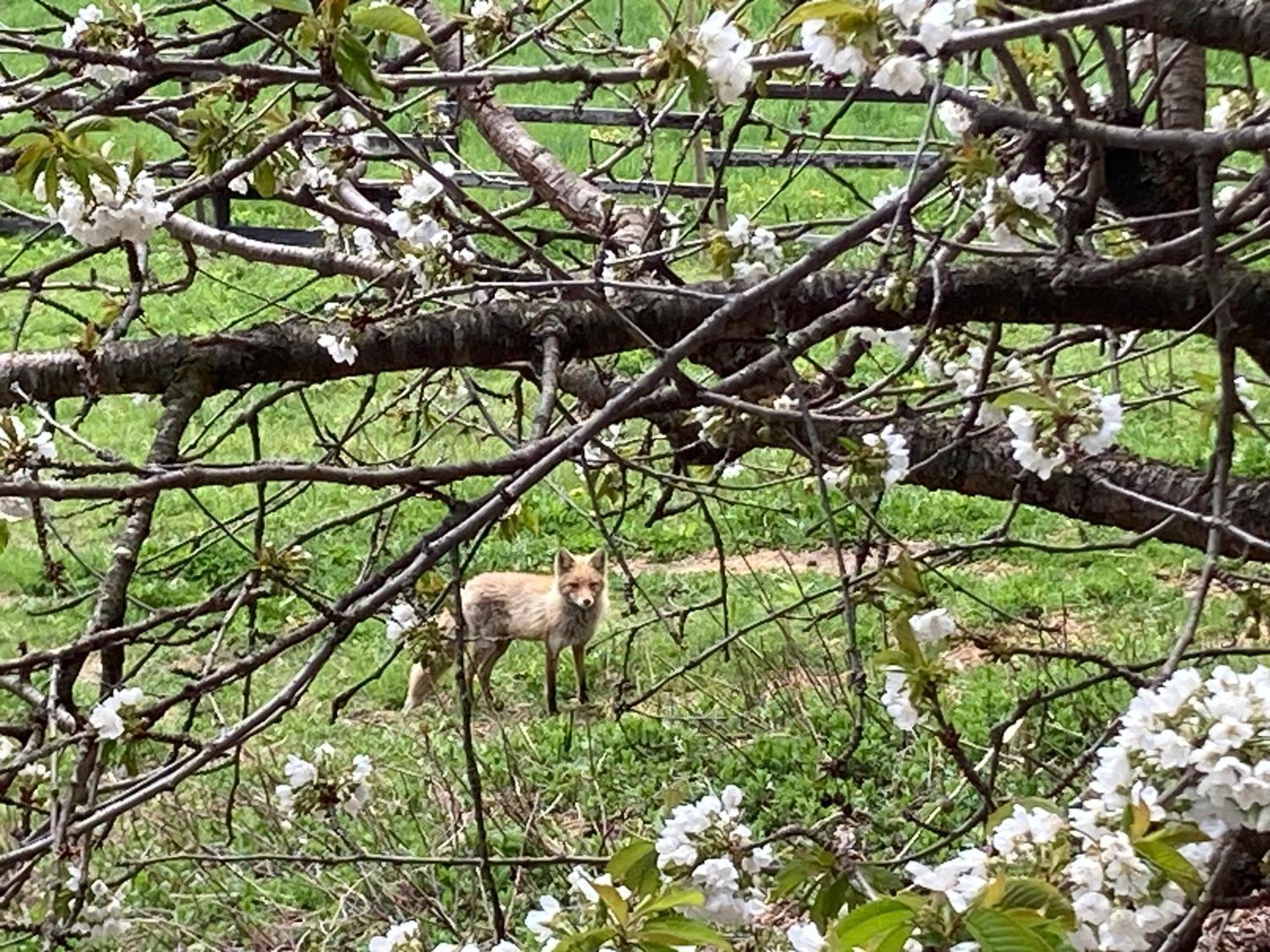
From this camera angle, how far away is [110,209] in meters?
2.03

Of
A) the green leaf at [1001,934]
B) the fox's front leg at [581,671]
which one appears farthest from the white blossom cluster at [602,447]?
the fox's front leg at [581,671]

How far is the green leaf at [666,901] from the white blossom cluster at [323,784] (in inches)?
46.2

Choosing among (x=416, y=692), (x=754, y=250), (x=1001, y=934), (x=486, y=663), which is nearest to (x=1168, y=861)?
(x=1001, y=934)

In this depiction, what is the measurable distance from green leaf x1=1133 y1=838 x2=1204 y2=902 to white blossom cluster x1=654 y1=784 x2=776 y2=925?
0.46 m

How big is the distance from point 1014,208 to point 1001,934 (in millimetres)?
1328

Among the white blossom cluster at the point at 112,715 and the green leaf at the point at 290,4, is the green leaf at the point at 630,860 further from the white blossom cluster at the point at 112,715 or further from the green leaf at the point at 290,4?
the green leaf at the point at 290,4

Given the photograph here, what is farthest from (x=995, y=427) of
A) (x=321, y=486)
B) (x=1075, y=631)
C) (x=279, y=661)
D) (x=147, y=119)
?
(x=321, y=486)

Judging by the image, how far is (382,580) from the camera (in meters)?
1.97

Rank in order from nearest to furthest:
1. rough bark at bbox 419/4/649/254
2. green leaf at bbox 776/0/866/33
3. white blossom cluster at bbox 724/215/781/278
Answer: green leaf at bbox 776/0/866/33, white blossom cluster at bbox 724/215/781/278, rough bark at bbox 419/4/649/254

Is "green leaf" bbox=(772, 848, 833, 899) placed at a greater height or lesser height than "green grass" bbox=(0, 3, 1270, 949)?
greater

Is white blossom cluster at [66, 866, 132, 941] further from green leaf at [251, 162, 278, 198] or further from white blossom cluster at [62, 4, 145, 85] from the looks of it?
white blossom cluster at [62, 4, 145, 85]

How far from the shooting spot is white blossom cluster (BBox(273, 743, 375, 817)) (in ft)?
7.77

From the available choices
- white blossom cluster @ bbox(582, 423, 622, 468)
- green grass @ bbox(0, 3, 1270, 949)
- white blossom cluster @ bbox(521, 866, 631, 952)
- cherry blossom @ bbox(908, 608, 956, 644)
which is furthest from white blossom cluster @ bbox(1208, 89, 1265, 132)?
white blossom cluster @ bbox(521, 866, 631, 952)

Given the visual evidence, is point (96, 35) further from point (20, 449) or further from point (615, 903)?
point (615, 903)
